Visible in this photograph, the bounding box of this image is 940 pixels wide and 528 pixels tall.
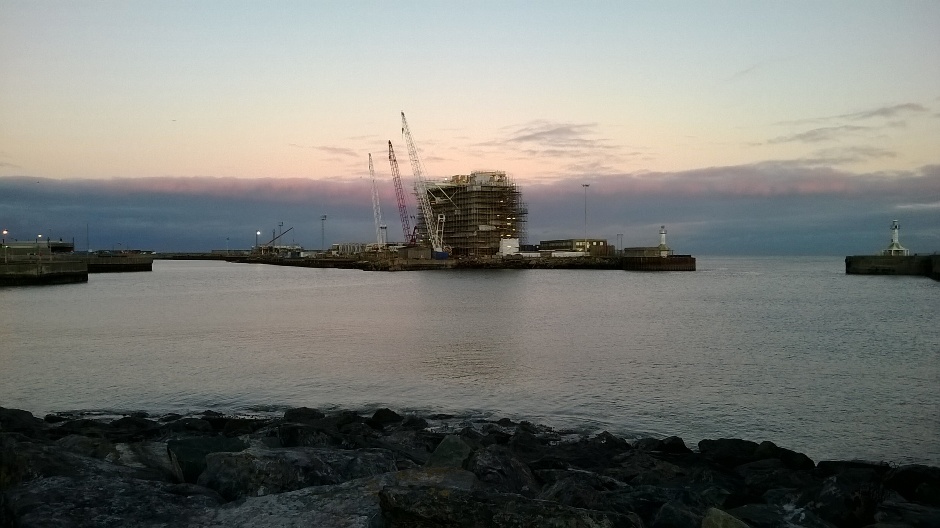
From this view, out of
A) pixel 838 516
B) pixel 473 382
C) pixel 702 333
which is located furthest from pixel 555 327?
pixel 838 516

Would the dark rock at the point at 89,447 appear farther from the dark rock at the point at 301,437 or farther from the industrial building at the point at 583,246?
the industrial building at the point at 583,246

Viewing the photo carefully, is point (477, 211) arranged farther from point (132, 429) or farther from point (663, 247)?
point (132, 429)

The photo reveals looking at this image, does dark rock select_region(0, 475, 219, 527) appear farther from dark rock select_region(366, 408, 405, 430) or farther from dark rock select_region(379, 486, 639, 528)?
dark rock select_region(366, 408, 405, 430)

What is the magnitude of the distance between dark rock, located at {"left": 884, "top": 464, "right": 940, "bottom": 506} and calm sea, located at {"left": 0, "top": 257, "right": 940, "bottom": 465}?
362 cm

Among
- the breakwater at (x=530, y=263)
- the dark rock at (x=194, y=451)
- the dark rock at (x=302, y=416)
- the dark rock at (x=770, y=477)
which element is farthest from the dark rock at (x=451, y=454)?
the breakwater at (x=530, y=263)

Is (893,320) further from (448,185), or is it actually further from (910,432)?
(448,185)

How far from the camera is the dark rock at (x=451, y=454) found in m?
7.55

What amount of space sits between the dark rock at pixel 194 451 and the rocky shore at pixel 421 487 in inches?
0.5

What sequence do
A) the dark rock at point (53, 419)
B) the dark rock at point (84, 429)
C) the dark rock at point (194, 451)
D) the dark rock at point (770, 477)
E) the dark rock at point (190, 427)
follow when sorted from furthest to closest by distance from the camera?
the dark rock at point (53, 419) → the dark rock at point (190, 427) → the dark rock at point (84, 429) → the dark rock at point (770, 477) → the dark rock at point (194, 451)

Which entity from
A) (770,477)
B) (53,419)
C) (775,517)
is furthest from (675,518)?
(53,419)

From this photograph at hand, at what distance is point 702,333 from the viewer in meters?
31.2

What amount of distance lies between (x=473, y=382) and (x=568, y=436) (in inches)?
257

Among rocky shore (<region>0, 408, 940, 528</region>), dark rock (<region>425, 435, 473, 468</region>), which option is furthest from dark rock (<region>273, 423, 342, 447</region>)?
dark rock (<region>425, 435, 473, 468</region>)

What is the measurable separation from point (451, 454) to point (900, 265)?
9434 centimetres
